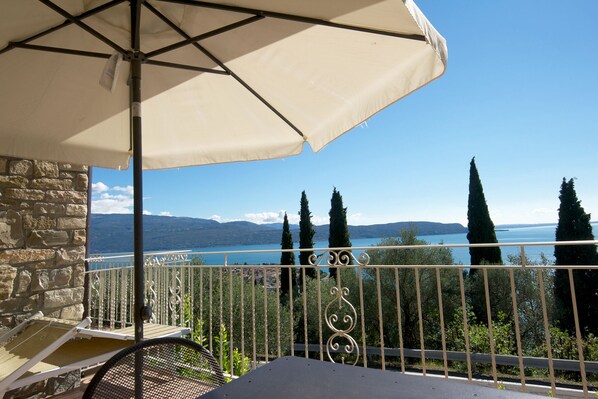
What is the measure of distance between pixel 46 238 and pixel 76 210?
1.11 ft

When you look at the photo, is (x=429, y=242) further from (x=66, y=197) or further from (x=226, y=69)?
(x=226, y=69)

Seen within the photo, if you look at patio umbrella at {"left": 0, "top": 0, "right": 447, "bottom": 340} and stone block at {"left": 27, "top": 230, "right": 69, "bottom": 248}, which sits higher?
patio umbrella at {"left": 0, "top": 0, "right": 447, "bottom": 340}

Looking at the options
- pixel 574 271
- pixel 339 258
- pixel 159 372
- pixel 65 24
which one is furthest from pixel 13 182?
pixel 574 271

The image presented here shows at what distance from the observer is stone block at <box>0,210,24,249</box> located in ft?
8.84

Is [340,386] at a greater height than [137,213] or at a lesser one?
lesser

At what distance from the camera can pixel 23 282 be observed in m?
2.78

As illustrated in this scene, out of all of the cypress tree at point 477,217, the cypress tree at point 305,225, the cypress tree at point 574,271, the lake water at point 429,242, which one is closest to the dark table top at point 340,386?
the lake water at point 429,242

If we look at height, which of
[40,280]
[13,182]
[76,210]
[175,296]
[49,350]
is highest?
[13,182]

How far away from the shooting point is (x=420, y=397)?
93 cm

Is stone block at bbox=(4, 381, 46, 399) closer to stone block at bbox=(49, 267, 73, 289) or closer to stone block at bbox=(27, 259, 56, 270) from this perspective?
stone block at bbox=(49, 267, 73, 289)

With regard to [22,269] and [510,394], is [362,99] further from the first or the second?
[22,269]

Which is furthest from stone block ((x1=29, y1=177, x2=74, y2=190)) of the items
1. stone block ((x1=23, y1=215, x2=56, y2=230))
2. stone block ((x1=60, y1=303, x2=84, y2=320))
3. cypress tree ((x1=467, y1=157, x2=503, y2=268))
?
cypress tree ((x1=467, y1=157, x2=503, y2=268))

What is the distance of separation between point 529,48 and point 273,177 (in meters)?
24.6

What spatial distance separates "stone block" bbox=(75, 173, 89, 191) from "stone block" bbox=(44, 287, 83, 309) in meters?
0.90
